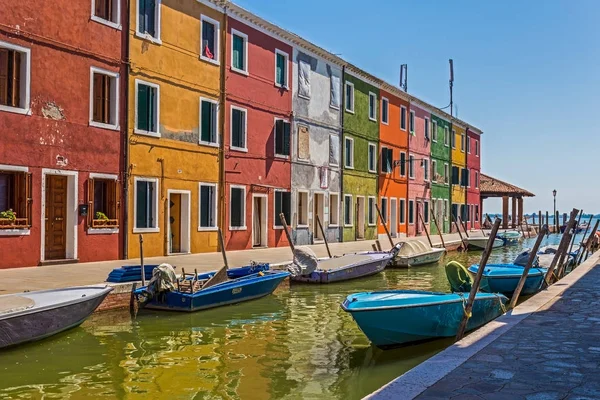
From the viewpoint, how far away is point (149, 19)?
1856 cm

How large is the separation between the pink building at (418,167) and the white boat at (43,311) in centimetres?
2690

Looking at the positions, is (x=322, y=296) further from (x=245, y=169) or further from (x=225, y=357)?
(x=245, y=169)

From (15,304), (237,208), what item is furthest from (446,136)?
(15,304)

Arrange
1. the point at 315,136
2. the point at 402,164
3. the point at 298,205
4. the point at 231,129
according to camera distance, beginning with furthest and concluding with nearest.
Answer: the point at 402,164
the point at 315,136
the point at 298,205
the point at 231,129

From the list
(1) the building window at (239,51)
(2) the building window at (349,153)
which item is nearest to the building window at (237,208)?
(1) the building window at (239,51)

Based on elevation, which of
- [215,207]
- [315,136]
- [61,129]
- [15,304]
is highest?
[315,136]

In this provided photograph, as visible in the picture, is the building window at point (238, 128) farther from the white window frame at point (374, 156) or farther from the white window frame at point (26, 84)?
the white window frame at point (374, 156)

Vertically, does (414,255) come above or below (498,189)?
below

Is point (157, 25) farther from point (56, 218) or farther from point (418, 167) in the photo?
point (418, 167)

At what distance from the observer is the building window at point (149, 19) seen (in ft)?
59.7

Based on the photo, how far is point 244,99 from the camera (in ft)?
73.9

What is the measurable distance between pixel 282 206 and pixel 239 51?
592 cm

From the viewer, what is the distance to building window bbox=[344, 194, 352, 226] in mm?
29484

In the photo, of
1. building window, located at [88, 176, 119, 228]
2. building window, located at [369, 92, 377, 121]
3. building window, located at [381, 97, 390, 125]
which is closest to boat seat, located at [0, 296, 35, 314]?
building window, located at [88, 176, 119, 228]
